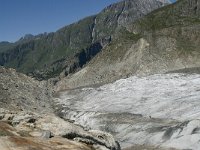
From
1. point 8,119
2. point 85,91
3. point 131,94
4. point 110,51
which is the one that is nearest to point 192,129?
Result: point 8,119

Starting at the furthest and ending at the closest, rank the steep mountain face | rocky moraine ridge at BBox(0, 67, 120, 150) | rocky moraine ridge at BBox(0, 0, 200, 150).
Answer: the steep mountain face < rocky moraine ridge at BBox(0, 0, 200, 150) < rocky moraine ridge at BBox(0, 67, 120, 150)

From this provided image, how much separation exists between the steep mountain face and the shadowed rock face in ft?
77.6

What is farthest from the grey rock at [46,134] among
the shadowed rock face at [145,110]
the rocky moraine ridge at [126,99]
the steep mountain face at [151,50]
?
the steep mountain face at [151,50]

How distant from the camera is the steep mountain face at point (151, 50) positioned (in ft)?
378

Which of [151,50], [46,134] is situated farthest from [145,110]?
[151,50]

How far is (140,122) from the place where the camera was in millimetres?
51625

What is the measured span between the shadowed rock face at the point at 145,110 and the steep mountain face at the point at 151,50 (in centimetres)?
2366

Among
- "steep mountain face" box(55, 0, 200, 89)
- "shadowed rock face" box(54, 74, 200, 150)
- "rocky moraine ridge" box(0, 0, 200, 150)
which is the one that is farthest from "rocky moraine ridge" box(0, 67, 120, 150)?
"steep mountain face" box(55, 0, 200, 89)

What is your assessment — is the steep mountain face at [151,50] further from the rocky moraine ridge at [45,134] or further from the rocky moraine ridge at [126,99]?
the rocky moraine ridge at [45,134]

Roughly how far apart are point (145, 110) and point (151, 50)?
63352mm

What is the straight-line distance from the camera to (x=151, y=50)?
121 m

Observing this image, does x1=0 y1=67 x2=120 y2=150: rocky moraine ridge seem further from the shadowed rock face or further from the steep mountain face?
the steep mountain face

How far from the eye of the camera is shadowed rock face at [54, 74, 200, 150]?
140 feet

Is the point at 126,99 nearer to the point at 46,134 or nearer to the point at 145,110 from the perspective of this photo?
the point at 145,110
